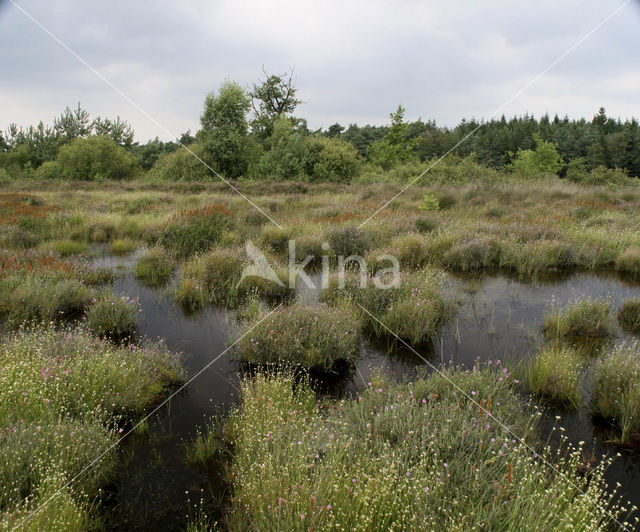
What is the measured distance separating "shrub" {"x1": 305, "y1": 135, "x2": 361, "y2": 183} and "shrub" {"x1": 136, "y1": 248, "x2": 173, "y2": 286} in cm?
2054

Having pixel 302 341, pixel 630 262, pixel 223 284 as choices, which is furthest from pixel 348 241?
pixel 630 262

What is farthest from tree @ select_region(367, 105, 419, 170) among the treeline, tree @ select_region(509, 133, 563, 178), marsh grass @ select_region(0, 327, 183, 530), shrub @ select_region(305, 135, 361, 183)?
marsh grass @ select_region(0, 327, 183, 530)

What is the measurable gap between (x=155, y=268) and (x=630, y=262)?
10310 millimetres

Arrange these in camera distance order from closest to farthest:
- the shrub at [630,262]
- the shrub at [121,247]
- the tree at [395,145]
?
the shrub at [630,262] → the shrub at [121,247] → the tree at [395,145]

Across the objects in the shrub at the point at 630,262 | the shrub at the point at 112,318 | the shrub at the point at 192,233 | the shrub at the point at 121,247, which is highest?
the shrub at the point at 192,233

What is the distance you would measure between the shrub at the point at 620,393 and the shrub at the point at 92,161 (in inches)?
1419

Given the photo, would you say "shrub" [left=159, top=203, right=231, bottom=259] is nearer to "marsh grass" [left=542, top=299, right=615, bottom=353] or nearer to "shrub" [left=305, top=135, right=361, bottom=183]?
"marsh grass" [left=542, top=299, right=615, bottom=353]

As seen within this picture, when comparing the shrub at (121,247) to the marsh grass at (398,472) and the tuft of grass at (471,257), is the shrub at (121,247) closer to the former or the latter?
the tuft of grass at (471,257)

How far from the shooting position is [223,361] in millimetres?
5223

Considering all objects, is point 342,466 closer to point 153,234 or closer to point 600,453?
point 600,453

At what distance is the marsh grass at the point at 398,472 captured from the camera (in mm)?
2344

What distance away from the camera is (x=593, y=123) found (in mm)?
75625

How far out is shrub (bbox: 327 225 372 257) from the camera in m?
9.98
